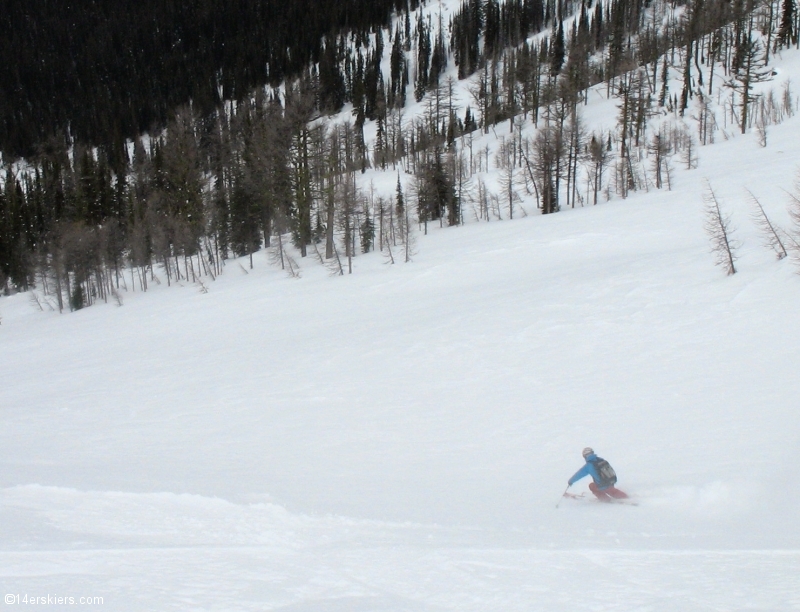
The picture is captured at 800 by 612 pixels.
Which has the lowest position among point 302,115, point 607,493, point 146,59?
point 607,493

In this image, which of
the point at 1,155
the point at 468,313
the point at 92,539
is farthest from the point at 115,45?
the point at 92,539

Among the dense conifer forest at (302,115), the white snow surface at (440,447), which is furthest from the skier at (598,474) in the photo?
the dense conifer forest at (302,115)

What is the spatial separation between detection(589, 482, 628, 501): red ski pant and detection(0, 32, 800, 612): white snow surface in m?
0.22

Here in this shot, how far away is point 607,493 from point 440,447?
13.1 ft

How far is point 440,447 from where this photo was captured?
1150 centimetres

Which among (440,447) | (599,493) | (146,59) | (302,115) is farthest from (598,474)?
(146,59)

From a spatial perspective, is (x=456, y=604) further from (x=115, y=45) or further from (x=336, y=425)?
(x=115, y=45)

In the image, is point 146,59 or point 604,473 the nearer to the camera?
point 604,473

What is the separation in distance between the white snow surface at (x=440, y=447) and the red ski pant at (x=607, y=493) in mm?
218

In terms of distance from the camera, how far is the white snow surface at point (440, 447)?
5328 millimetres

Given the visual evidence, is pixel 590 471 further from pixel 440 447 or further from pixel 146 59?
pixel 146 59

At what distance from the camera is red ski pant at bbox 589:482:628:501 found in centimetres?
811

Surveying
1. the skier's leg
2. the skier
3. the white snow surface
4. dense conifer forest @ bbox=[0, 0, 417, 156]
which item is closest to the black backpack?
the skier

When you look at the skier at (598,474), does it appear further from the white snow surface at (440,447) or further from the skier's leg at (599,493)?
the white snow surface at (440,447)
